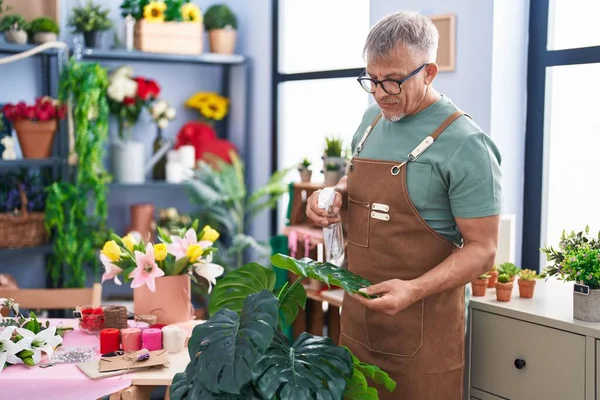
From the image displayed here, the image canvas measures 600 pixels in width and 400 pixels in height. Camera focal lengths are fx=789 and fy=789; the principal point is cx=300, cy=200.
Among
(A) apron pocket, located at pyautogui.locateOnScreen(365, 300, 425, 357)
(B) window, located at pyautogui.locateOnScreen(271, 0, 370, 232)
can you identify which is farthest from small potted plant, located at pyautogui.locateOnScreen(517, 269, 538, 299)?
(B) window, located at pyautogui.locateOnScreen(271, 0, 370, 232)

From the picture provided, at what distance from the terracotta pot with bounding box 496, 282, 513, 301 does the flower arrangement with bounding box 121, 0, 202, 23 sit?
2.99 metres

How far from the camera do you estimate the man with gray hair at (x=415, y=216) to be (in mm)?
2217

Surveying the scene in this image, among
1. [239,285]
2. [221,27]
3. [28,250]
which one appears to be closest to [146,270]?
[239,285]

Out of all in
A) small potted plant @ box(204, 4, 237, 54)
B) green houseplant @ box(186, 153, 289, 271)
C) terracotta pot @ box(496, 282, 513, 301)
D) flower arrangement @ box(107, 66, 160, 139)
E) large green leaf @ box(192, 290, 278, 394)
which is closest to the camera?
large green leaf @ box(192, 290, 278, 394)

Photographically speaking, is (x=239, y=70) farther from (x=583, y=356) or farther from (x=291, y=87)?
(x=583, y=356)

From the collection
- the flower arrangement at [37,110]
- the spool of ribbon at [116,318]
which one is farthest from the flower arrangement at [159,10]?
the spool of ribbon at [116,318]

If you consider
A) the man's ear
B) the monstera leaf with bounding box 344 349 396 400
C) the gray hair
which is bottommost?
the monstera leaf with bounding box 344 349 396 400

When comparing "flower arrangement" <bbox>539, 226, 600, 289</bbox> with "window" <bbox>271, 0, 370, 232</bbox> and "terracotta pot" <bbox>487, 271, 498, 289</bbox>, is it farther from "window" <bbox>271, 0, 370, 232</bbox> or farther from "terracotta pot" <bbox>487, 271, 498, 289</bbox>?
"window" <bbox>271, 0, 370, 232</bbox>

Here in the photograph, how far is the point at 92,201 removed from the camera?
5043 mm

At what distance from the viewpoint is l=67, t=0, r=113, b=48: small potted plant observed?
463 cm

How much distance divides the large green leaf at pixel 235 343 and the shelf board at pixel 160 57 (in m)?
2.94

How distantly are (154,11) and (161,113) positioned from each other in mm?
635

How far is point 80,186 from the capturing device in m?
4.54

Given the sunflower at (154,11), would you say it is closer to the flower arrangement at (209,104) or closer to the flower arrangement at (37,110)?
the flower arrangement at (209,104)
